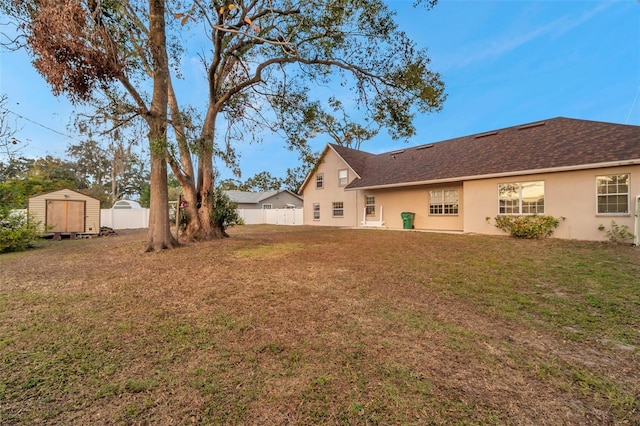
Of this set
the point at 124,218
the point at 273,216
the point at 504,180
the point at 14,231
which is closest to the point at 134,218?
the point at 124,218

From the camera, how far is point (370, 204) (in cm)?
1914

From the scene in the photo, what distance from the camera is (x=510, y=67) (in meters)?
16.1

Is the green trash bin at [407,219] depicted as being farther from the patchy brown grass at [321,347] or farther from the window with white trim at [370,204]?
the patchy brown grass at [321,347]

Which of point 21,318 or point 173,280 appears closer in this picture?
point 21,318

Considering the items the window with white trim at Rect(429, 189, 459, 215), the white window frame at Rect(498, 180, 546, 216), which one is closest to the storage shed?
the window with white trim at Rect(429, 189, 459, 215)

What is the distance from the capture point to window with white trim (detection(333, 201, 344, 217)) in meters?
21.0

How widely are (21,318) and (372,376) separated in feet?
15.0

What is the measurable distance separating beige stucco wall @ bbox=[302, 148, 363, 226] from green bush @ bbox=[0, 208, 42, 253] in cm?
1563

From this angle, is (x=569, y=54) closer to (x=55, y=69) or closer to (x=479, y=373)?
(x=479, y=373)

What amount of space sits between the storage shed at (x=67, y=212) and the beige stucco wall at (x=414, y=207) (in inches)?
613

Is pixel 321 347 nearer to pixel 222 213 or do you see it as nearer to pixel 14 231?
pixel 222 213

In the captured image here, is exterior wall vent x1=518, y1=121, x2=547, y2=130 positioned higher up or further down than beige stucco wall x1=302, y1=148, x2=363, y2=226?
higher up

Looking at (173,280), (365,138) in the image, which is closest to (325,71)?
(173,280)

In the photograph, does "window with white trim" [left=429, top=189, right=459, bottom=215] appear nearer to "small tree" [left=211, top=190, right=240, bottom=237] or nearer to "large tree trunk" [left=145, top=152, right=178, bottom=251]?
"small tree" [left=211, top=190, right=240, bottom=237]
